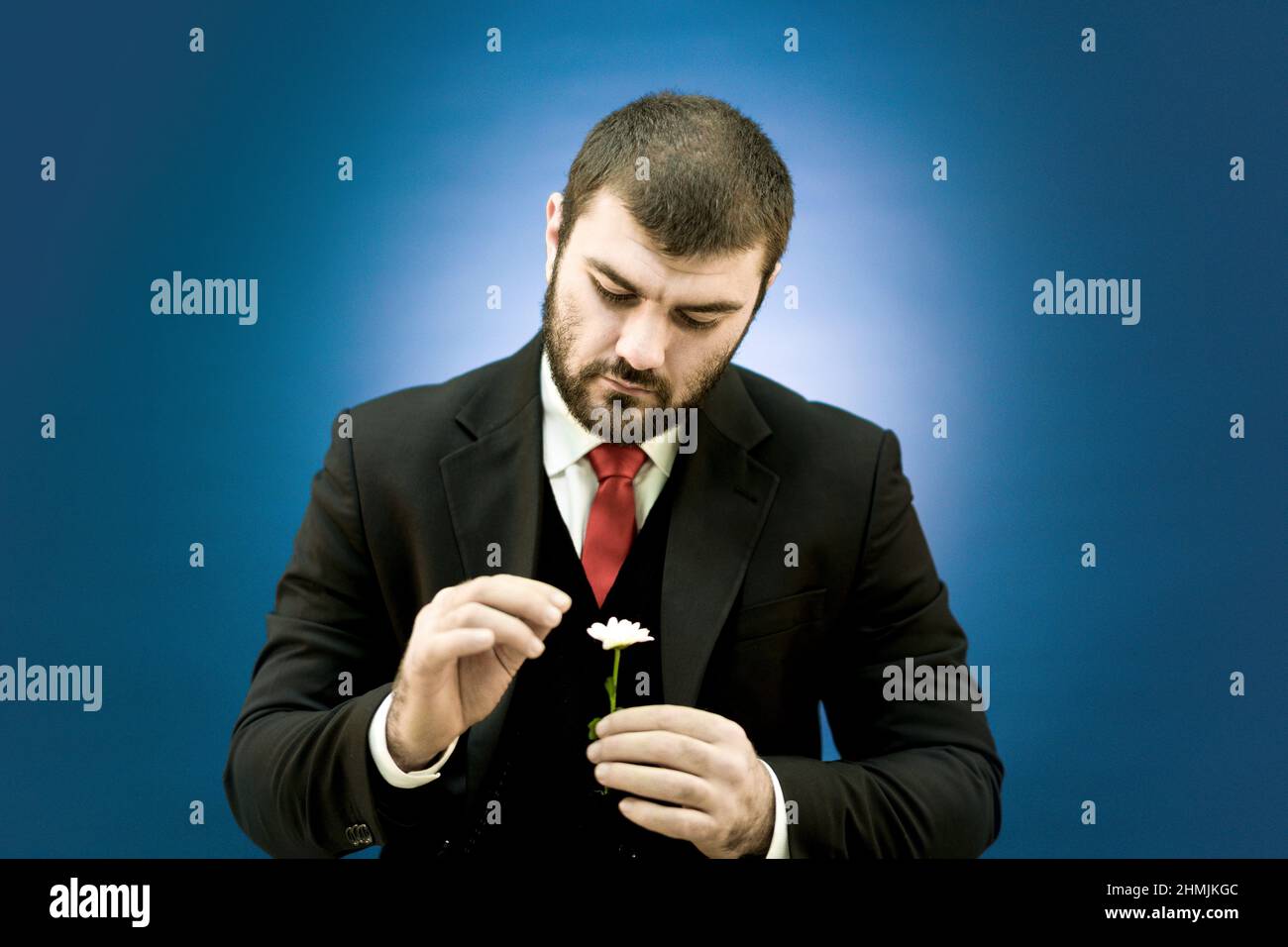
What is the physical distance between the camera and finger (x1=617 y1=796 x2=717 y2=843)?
2.17 meters

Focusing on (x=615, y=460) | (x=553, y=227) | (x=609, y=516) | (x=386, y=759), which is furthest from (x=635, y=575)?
(x=553, y=227)

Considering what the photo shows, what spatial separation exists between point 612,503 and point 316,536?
2.07ft

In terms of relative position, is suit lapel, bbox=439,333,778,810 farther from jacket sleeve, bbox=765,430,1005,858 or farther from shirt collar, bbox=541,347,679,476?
jacket sleeve, bbox=765,430,1005,858

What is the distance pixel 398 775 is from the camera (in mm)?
2314

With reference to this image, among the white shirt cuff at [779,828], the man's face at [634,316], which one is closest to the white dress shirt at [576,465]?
the man's face at [634,316]

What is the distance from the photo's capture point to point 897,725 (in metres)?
2.72

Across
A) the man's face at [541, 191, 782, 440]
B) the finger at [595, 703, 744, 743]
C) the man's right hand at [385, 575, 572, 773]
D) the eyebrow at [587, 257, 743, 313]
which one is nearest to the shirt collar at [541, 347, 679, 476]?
the man's face at [541, 191, 782, 440]

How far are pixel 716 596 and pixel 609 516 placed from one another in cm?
28

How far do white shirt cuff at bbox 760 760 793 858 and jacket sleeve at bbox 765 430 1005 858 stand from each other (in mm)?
69

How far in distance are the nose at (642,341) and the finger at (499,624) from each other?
615 millimetres

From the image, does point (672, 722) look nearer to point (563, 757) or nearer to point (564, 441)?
point (563, 757)
